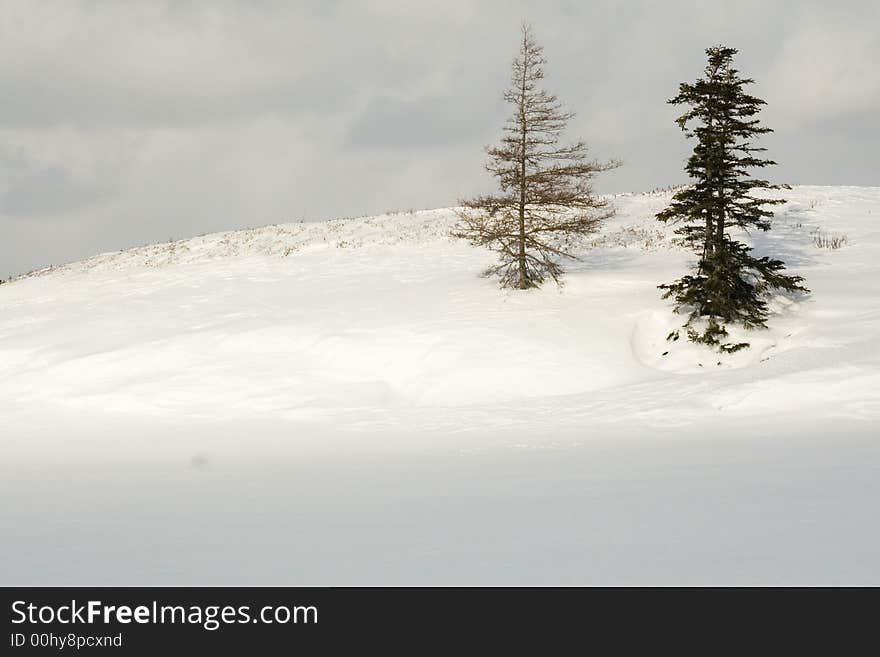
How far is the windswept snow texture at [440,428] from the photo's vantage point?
18.7 ft

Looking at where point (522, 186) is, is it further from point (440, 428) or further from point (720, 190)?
point (440, 428)

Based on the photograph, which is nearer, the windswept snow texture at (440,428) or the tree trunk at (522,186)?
the windswept snow texture at (440,428)

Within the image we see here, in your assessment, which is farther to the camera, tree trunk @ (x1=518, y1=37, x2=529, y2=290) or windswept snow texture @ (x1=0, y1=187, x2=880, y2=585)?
tree trunk @ (x1=518, y1=37, x2=529, y2=290)

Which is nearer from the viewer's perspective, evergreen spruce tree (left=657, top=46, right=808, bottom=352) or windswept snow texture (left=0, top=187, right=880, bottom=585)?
windswept snow texture (left=0, top=187, right=880, bottom=585)

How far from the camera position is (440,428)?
12.1 meters

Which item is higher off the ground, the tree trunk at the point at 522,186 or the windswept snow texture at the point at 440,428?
the tree trunk at the point at 522,186

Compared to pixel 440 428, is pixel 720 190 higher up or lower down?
higher up

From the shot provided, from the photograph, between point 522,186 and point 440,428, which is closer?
point 440,428

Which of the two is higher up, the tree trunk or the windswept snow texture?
the tree trunk

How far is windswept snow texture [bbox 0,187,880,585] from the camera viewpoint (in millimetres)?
5715


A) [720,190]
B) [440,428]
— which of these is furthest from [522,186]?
[440,428]
